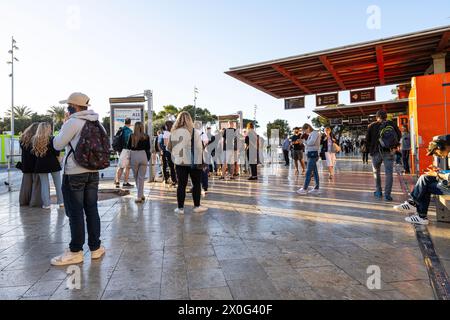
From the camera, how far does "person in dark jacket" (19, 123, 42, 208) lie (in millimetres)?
6816

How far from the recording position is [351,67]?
34.2ft

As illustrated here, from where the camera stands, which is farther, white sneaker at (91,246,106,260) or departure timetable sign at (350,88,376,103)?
departure timetable sign at (350,88,376,103)

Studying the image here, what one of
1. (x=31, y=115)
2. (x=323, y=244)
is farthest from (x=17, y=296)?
(x=31, y=115)

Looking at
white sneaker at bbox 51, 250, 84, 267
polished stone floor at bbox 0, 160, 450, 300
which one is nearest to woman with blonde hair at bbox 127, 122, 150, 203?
polished stone floor at bbox 0, 160, 450, 300

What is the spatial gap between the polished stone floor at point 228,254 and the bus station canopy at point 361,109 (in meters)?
15.1

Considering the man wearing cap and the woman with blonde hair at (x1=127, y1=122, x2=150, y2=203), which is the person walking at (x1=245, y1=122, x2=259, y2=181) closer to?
the woman with blonde hair at (x1=127, y1=122, x2=150, y2=203)

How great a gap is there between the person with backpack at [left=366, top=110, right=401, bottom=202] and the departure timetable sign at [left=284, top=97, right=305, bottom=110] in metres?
7.09

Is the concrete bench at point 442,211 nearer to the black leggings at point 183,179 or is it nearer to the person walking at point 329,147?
the black leggings at point 183,179

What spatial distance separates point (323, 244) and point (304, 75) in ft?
28.0

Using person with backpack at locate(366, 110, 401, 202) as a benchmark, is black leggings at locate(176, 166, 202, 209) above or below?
below

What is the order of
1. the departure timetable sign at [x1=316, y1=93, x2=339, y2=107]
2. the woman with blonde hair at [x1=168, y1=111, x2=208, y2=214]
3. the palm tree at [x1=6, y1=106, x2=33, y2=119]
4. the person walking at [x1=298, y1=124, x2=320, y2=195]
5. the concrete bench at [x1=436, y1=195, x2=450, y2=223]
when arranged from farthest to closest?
the palm tree at [x1=6, y1=106, x2=33, y2=119] < the departure timetable sign at [x1=316, y1=93, x2=339, y2=107] < the person walking at [x1=298, y1=124, x2=320, y2=195] < the woman with blonde hair at [x1=168, y1=111, x2=208, y2=214] < the concrete bench at [x1=436, y1=195, x2=450, y2=223]

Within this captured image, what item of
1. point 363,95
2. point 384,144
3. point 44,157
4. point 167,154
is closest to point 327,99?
point 363,95

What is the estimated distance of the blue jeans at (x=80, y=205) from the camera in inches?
136
